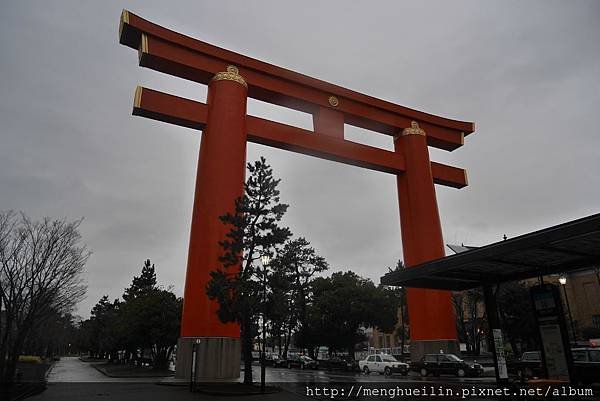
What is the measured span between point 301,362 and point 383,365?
1159 cm

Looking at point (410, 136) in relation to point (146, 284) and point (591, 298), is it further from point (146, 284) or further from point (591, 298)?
point (146, 284)

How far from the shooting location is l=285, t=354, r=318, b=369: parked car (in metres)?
41.2

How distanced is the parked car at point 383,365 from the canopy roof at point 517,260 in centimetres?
1491

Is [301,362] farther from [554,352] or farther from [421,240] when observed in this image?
[554,352]

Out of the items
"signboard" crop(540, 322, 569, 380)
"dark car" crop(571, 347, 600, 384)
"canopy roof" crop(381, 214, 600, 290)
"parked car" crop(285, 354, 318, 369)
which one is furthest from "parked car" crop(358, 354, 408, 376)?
"signboard" crop(540, 322, 569, 380)

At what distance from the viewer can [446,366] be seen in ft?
83.3

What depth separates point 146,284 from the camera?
2702 inches

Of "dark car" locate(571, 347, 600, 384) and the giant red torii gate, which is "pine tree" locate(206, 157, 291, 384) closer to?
the giant red torii gate

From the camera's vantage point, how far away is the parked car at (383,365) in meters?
31.4

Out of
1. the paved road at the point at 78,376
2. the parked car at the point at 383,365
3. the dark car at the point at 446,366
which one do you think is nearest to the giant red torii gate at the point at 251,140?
the dark car at the point at 446,366

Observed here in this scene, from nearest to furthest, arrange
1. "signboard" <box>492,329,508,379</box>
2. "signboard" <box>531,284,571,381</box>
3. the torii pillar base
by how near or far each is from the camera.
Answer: "signboard" <box>531,284,571,381</box>
"signboard" <box>492,329,508,379</box>
the torii pillar base

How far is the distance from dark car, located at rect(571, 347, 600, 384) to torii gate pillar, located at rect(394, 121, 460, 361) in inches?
384

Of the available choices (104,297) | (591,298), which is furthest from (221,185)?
(104,297)

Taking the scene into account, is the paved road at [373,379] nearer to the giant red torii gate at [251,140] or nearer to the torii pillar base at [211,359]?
the giant red torii gate at [251,140]
